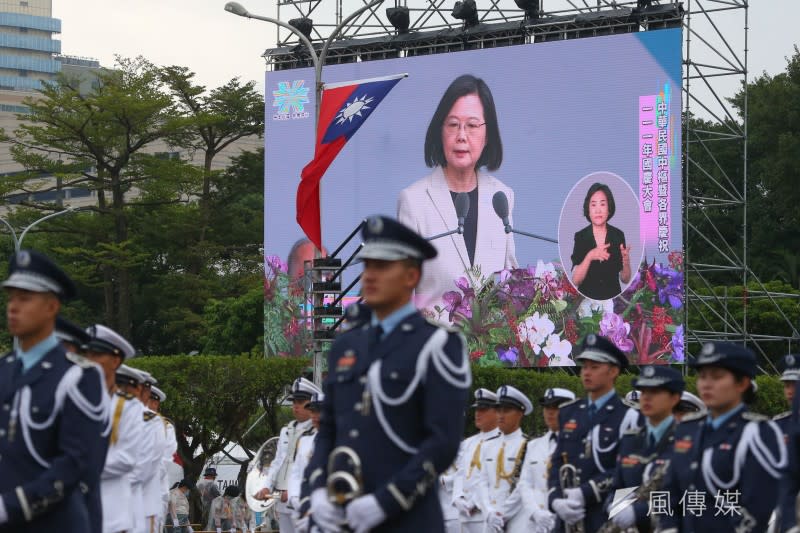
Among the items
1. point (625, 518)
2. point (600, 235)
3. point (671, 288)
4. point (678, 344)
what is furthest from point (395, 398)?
point (600, 235)

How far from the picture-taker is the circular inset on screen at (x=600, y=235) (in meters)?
33.9

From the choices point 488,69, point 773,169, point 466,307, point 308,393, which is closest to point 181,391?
point 466,307

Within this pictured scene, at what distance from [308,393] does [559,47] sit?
2243 cm

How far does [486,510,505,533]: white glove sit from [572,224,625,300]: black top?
21.1 metres

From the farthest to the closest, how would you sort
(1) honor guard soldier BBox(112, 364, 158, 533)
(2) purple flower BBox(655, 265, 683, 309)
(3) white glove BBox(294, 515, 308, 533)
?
1. (2) purple flower BBox(655, 265, 683, 309)
2. (1) honor guard soldier BBox(112, 364, 158, 533)
3. (3) white glove BBox(294, 515, 308, 533)

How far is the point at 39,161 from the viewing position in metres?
52.5

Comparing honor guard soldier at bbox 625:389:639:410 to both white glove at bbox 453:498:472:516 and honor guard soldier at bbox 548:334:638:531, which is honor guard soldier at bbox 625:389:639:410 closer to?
honor guard soldier at bbox 548:334:638:531

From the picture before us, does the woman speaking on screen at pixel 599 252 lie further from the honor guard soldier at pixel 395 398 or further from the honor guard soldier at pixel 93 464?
the honor guard soldier at pixel 395 398

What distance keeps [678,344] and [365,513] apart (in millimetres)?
28197

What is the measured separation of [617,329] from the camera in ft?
111

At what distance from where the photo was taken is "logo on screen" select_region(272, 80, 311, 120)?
39688 millimetres

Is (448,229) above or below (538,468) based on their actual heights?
above

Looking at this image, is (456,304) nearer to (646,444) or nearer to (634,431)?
(634,431)

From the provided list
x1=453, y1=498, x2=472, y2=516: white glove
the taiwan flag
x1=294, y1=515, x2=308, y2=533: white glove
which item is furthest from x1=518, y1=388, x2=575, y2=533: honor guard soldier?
the taiwan flag
